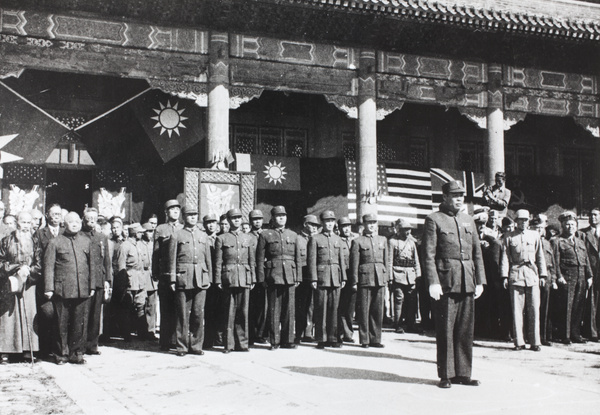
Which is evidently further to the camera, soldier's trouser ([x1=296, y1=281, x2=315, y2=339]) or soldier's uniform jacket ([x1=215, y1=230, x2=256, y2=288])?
soldier's trouser ([x1=296, y1=281, x2=315, y2=339])

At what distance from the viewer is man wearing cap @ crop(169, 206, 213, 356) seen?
333 inches

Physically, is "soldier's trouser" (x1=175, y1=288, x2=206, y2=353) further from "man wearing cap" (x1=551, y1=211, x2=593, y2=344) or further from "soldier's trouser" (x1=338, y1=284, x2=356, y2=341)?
"man wearing cap" (x1=551, y1=211, x2=593, y2=344)

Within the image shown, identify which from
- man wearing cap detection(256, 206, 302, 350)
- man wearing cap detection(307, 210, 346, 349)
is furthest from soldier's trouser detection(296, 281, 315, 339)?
man wearing cap detection(256, 206, 302, 350)

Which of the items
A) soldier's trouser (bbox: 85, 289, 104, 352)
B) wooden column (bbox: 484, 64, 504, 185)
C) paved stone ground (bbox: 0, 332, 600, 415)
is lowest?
paved stone ground (bbox: 0, 332, 600, 415)

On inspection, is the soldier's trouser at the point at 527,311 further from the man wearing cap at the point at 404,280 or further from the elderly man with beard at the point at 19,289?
the elderly man with beard at the point at 19,289

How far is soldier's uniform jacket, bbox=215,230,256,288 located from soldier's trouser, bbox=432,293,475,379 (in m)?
3.03

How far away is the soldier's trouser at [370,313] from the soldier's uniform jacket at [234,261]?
4.89 feet

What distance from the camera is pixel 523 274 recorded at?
30.5 ft

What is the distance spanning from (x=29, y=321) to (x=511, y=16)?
10.4m

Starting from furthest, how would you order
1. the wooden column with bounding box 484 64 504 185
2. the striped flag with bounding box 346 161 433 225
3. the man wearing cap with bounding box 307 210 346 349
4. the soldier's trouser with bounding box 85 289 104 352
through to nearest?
1. the striped flag with bounding box 346 161 433 225
2. the wooden column with bounding box 484 64 504 185
3. the man wearing cap with bounding box 307 210 346 349
4. the soldier's trouser with bounding box 85 289 104 352

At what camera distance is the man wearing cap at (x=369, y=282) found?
914 cm

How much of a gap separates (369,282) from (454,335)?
295 cm

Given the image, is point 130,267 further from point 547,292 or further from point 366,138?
point 547,292

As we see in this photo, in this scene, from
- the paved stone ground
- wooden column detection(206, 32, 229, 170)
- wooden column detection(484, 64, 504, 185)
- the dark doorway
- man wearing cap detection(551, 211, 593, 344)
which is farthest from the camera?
wooden column detection(484, 64, 504, 185)
